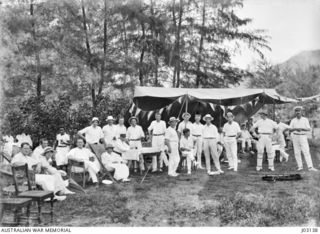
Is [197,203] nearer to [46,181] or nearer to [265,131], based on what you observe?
[46,181]

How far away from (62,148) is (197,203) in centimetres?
426

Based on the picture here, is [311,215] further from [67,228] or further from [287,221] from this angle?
[67,228]

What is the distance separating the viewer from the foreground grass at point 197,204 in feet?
16.4

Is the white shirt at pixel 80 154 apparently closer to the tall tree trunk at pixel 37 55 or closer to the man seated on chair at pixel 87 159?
the man seated on chair at pixel 87 159

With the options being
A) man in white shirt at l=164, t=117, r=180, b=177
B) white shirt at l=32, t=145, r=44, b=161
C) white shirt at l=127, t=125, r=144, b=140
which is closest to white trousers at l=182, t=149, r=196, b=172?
man in white shirt at l=164, t=117, r=180, b=177

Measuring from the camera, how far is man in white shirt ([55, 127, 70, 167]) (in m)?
8.30

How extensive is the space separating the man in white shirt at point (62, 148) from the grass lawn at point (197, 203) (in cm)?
170

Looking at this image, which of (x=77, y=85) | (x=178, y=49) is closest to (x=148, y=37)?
(x=178, y=49)

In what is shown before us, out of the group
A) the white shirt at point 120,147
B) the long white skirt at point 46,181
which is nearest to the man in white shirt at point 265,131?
the white shirt at point 120,147

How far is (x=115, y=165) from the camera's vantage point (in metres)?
7.62

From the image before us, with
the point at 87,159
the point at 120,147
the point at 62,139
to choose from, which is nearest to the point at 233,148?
the point at 120,147

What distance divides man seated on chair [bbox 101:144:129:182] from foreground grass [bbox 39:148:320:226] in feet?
0.90

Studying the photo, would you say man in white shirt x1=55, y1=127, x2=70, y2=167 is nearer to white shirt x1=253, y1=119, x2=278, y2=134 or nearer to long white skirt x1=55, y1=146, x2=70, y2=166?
Answer: long white skirt x1=55, y1=146, x2=70, y2=166

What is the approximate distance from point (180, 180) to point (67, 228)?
342 cm
